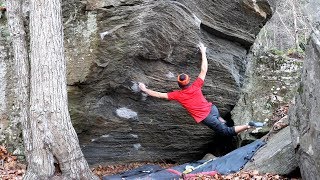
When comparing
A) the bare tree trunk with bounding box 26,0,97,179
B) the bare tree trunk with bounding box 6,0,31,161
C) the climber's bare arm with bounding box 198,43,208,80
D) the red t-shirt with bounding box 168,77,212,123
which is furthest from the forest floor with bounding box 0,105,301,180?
the climber's bare arm with bounding box 198,43,208,80

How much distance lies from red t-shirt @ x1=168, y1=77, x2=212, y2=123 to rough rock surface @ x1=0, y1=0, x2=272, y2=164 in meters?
0.88

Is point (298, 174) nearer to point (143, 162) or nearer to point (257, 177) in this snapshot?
Result: point (257, 177)

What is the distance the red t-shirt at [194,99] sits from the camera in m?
9.45

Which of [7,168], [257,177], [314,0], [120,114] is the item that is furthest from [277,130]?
[314,0]

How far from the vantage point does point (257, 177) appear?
23.2 ft

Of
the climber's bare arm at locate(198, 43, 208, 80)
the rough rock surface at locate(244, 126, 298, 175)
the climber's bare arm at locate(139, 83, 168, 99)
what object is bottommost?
the rough rock surface at locate(244, 126, 298, 175)

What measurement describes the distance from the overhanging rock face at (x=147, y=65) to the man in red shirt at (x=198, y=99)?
0.66 metres

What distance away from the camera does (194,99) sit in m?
9.55

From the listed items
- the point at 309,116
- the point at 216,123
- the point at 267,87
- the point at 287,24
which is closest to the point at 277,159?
the point at 309,116

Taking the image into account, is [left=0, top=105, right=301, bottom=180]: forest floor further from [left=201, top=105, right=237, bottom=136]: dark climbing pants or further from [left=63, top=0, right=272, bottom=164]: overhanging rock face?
[left=201, top=105, right=237, bottom=136]: dark climbing pants

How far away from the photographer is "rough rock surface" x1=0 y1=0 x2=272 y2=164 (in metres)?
9.34

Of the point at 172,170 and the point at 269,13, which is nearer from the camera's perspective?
the point at 172,170

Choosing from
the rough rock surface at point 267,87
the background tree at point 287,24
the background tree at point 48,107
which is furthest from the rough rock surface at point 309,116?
the background tree at point 287,24

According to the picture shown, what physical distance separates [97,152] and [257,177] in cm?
481
